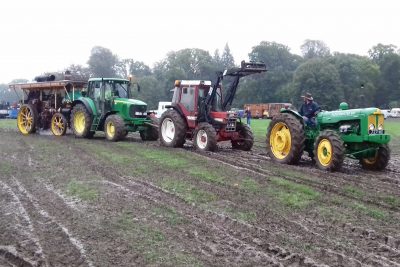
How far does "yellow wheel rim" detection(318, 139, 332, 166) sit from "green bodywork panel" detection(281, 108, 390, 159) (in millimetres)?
478

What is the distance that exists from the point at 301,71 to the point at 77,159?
201 ft

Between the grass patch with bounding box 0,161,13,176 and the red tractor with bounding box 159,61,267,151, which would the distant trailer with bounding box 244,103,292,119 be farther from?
the grass patch with bounding box 0,161,13,176

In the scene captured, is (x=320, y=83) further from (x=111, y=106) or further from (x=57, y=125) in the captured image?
(x=111, y=106)

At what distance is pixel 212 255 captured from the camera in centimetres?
477

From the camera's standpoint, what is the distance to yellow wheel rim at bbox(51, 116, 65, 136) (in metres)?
18.2

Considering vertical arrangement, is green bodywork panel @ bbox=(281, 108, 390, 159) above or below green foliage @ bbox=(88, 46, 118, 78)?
below

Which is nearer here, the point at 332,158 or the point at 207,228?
the point at 207,228

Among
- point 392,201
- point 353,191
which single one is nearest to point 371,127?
point 353,191

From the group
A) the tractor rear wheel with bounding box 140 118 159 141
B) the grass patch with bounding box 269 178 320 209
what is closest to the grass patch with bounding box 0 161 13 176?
the grass patch with bounding box 269 178 320 209

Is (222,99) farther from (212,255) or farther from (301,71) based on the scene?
(301,71)

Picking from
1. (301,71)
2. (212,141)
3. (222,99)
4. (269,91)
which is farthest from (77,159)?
(269,91)

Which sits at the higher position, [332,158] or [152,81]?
[152,81]

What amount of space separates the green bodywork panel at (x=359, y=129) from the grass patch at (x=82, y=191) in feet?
18.3

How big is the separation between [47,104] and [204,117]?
27.8 ft
